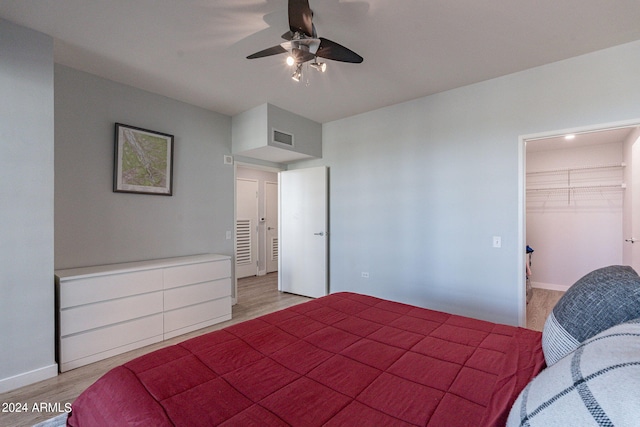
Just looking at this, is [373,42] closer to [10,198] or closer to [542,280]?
[10,198]

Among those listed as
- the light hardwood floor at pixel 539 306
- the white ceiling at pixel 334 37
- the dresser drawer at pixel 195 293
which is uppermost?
the white ceiling at pixel 334 37

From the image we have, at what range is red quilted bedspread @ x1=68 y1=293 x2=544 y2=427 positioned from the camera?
94 cm

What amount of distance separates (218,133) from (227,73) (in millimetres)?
1242

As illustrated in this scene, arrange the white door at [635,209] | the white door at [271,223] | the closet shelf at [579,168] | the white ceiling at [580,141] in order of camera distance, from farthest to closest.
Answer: the white door at [271,223] → the closet shelf at [579,168] → the white ceiling at [580,141] → the white door at [635,209]

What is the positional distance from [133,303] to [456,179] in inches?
138

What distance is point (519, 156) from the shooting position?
2.79 m

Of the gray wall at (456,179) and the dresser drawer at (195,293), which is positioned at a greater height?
the gray wall at (456,179)

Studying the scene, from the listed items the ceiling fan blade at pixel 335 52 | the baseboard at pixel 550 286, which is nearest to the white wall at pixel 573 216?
the baseboard at pixel 550 286

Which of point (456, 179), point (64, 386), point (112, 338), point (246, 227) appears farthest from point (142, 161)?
point (456, 179)

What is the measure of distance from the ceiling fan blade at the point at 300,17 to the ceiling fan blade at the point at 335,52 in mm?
104

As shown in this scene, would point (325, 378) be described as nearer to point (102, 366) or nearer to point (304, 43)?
point (304, 43)

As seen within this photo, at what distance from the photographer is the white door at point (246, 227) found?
18.7 feet

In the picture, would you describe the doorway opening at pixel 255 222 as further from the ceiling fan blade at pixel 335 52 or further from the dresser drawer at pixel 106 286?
the ceiling fan blade at pixel 335 52

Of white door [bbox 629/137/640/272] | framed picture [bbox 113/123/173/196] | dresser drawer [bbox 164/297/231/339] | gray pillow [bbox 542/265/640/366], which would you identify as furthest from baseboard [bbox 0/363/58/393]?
white door [bbox 629/137/640/272]
